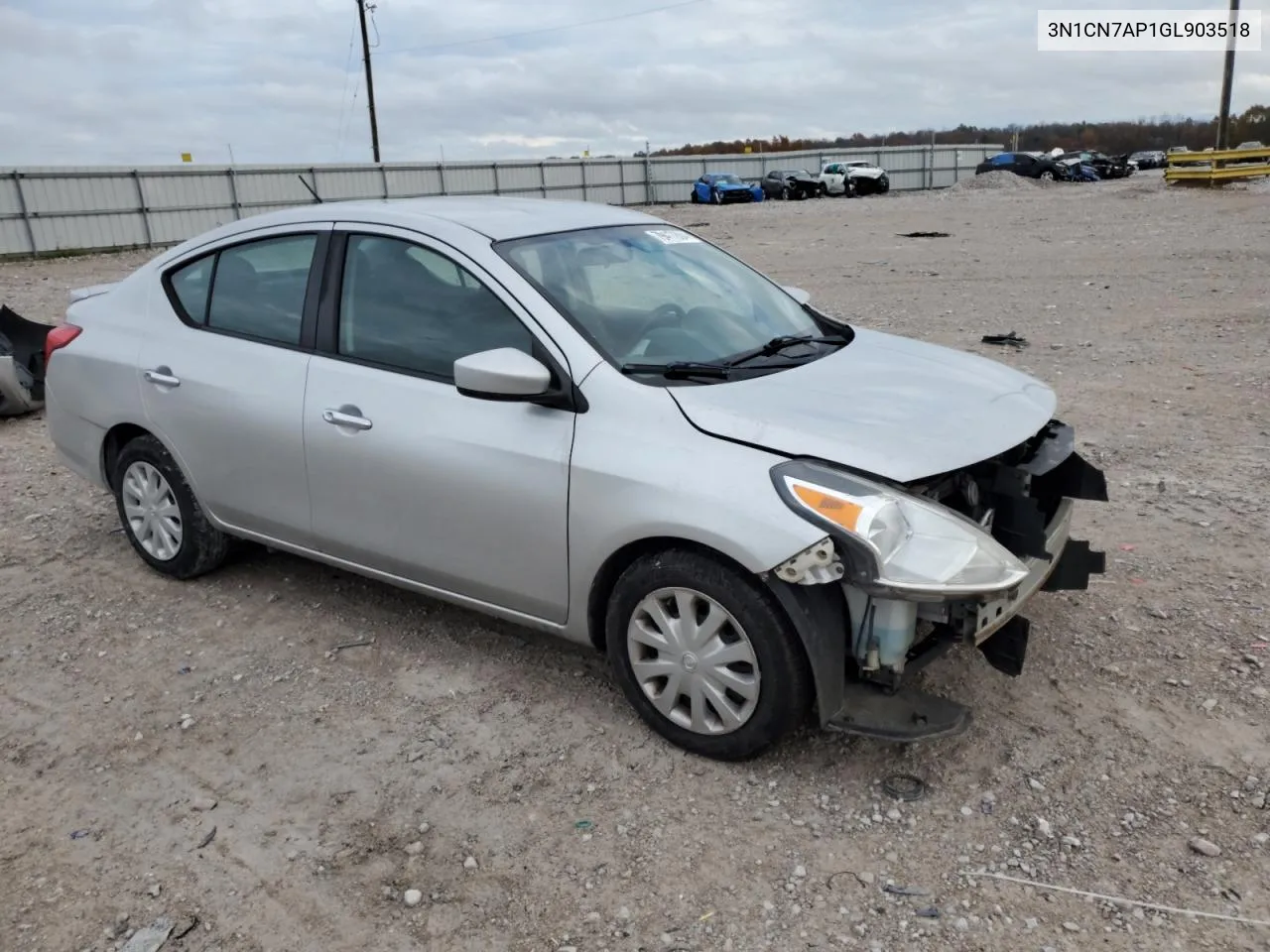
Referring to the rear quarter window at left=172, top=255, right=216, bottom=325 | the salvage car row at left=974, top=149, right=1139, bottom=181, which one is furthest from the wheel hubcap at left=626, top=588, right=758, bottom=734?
the salvage car row at left=974, top=149, right=1139, bottom=181

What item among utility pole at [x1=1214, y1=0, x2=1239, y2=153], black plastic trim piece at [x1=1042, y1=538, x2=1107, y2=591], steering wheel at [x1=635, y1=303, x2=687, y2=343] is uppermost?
utility pole at [x1=1214, y1=0, x2=1239, y2=153]

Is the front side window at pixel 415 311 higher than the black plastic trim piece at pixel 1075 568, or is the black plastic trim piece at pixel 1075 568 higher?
the front side window at pixel 415 311

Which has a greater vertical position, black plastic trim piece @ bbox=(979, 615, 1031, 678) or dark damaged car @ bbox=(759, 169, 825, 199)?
dark damaged car @ bbox=(759, 169, 825, 199)

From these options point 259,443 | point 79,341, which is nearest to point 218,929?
point 259,443

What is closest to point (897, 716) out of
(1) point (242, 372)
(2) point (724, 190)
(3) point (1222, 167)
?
(1) point (242, 372)

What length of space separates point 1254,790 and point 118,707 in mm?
3837

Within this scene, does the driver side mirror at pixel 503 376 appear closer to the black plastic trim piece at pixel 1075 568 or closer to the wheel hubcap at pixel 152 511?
the black plastic trim piece at pixel 1075 568

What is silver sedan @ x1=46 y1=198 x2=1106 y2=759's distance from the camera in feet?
9.59

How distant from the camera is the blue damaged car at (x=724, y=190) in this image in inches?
1542

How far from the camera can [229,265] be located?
441cm

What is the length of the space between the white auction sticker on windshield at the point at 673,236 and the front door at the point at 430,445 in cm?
100

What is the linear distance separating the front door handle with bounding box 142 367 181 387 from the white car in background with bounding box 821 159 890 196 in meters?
40.2

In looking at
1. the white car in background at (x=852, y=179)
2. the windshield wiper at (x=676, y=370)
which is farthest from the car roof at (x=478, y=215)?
the white car in background at (x=852, y=179)

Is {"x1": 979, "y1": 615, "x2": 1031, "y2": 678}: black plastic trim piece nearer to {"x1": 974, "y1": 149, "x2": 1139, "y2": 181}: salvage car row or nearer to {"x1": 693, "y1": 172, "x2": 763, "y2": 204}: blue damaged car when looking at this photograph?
{"x1": 693, "y1": 172, "x2": 763, "y2": 204}: blue damaged car
